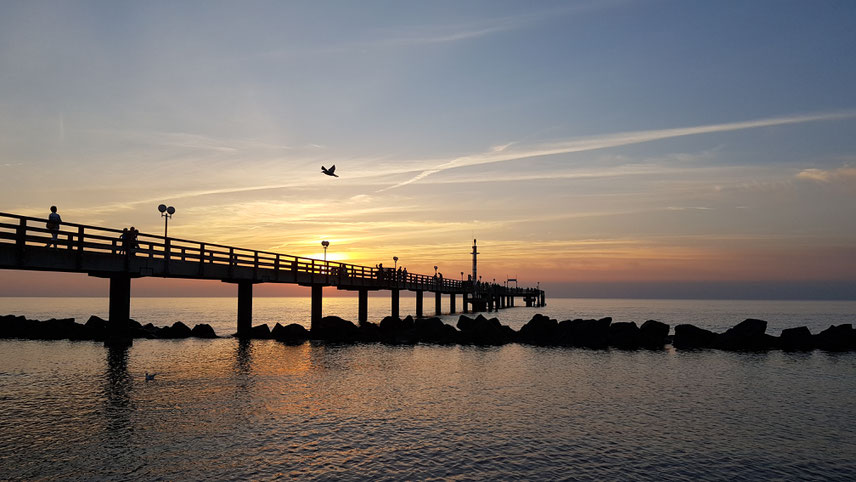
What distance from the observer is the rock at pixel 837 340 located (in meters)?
36.8

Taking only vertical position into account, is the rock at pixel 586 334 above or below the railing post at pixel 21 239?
below

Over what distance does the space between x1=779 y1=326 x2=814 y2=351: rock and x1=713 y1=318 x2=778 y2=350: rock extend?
68 centimetres

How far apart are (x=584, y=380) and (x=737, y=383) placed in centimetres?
628

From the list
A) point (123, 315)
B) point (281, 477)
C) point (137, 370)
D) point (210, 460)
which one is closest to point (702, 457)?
point (281, 477)

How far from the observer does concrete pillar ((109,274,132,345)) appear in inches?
1144

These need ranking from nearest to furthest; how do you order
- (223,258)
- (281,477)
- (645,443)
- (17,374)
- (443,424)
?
(281,477)
(645,443)
(443,424)
(17,374)
(223,258)

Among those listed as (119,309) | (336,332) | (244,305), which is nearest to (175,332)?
(244,305)

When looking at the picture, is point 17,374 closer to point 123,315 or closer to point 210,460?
point 123,315

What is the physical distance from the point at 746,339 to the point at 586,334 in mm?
10496

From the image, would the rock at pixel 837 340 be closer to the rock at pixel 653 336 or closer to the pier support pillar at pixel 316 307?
the rock at pixel 653 336

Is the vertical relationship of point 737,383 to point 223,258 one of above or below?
below

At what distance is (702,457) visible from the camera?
44.1 feet

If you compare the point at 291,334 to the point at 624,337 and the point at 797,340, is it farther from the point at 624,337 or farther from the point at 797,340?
the point at 797,340

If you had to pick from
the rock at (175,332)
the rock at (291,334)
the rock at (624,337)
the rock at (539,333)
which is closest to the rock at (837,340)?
the rock at (624,337)
